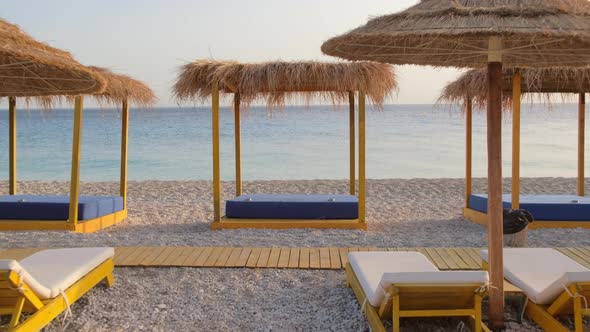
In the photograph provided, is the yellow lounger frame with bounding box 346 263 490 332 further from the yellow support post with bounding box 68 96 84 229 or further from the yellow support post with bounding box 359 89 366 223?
the yellow support post with bounding box 68 96 84 229

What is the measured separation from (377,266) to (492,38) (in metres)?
1.49

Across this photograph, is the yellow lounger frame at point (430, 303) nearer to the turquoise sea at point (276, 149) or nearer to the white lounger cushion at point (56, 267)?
the white lounger cushion at point (56, 267)

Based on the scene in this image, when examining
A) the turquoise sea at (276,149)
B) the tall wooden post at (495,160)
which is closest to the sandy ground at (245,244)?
the tall wooden post at (495,160)

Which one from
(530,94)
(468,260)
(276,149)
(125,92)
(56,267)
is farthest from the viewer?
(276,149)

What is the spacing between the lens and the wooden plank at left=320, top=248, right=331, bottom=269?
14.2 feet

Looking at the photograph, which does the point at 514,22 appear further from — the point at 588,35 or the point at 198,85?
the point at 198,85

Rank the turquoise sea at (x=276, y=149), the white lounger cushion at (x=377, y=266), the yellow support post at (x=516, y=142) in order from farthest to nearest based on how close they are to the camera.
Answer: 1. the turquoise sea at (x=276, y=149)
2. the yellow support post at (x=516, y=142)
3. the white lounger cushion at (x=377, y=266)

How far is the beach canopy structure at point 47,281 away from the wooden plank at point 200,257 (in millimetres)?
645

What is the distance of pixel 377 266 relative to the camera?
3.64 metres

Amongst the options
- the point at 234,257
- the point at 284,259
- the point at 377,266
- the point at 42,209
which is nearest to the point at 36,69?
the point at 234,257

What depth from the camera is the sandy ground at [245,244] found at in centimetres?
352

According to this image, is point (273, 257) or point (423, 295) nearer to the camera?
point (423, 295)

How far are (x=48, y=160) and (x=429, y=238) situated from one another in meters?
22.0

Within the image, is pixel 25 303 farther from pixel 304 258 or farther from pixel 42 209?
pixel 42 209
